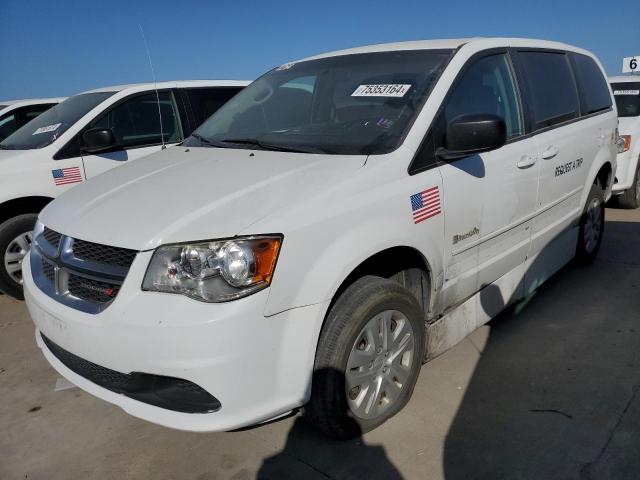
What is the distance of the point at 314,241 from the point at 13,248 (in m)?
3.53

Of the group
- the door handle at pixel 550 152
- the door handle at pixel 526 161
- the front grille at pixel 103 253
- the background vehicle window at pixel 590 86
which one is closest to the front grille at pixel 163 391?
the front grille at pixel 103 253

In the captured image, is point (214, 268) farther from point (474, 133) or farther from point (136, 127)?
point (136, 127)

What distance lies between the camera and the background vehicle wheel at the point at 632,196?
22.8ft

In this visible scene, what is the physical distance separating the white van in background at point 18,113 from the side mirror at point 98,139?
3.33 meters

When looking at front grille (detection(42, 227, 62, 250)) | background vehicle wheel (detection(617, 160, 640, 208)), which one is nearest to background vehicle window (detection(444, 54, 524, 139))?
front grille (detection(42, 227, 62, 250))

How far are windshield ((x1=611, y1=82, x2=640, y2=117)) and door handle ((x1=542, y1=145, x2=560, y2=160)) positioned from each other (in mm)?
4469

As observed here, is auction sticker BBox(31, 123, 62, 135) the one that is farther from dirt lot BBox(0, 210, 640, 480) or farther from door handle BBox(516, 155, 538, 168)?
door handle BBox(516, 155, 538, 168)

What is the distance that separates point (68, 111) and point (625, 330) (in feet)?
16.6

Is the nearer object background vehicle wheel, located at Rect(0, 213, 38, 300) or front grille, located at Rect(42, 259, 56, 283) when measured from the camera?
front grille, located at Rect(42, 259, 56, 283)

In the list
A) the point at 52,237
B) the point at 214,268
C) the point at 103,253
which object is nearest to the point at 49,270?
the point at 52,237

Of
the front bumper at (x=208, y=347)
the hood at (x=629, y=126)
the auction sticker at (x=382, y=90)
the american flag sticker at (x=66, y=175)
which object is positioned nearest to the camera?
the front bumper at (x=208, y=347)

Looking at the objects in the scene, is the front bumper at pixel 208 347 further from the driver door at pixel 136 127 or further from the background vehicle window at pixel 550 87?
the driver door at pixel 136 127

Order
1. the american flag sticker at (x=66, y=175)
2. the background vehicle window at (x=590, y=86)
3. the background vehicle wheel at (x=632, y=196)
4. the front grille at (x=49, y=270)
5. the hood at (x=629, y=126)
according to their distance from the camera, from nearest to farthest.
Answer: the front grille at (x=49, y=270) < the background vehicle window at (x=590, y=86) < the american flag sticker at (x=66, y=175) < the hood at (x=629, y=126) < the background vehicle wheel at (x=632, y=196)

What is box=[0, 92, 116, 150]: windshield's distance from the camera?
4.79 metres
